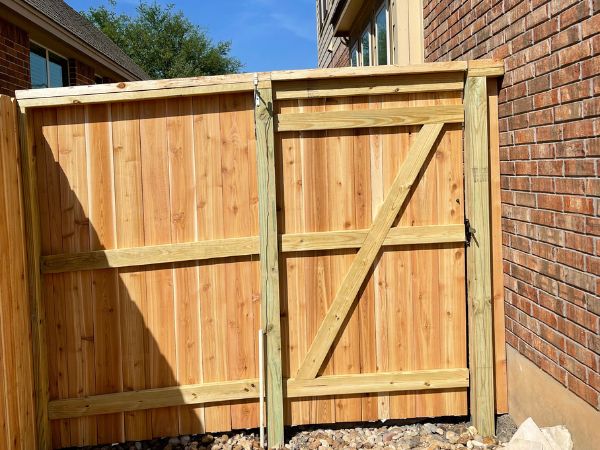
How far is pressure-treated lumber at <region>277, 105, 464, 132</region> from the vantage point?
432cm

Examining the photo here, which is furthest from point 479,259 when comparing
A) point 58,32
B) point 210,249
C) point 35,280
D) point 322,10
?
point 322,10

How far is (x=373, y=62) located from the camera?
8961mm

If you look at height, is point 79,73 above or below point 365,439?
above

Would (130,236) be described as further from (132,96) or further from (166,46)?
(166,46)

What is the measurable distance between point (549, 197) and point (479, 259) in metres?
0.80

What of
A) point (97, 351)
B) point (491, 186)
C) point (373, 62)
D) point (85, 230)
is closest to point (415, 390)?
point (491, 186)

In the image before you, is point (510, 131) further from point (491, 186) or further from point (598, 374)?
point (598, 374)

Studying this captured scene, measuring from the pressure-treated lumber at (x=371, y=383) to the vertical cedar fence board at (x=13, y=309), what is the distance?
1.61 meters

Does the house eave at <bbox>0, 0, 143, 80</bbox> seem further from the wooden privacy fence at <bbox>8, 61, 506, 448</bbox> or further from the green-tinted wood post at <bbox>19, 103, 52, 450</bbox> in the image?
the wooden privacy fence at <bbox>8, 61, 506, 448</bbox>

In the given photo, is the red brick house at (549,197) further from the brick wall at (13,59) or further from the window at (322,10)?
the window at (322,10)

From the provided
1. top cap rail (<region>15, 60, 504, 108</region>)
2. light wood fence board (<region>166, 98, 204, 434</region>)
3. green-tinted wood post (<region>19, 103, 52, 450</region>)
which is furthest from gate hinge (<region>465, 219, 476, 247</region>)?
green-tinted wood post (<region>19, 103, 52, 450</region>)

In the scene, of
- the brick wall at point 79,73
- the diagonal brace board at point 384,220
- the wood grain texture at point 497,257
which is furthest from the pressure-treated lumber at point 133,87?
the brick wall at point 79,73

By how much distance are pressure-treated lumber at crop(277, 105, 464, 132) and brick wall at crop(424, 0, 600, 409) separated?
36cm

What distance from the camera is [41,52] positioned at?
991 cm
